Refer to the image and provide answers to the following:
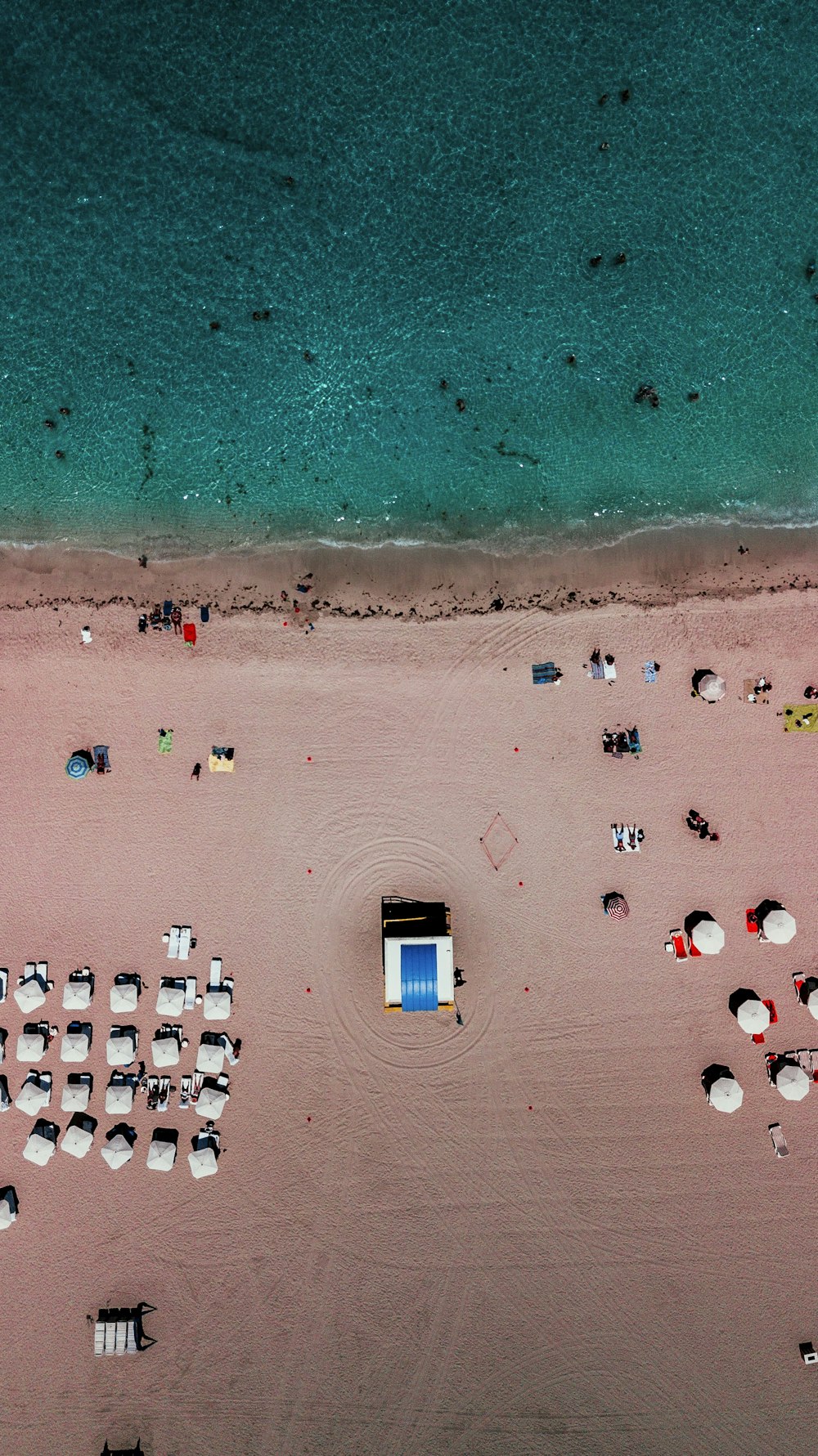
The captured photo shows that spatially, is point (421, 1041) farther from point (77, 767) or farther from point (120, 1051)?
point (77, 767)

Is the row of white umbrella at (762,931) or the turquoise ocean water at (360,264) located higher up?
the turquoise ocean water at (360,264)

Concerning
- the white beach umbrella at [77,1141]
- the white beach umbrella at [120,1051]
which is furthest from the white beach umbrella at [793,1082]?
the white beach umbrella at [77,1141]

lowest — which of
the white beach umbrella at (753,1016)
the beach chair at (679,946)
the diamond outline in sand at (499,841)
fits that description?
the white beach umbrella at (753,1016)

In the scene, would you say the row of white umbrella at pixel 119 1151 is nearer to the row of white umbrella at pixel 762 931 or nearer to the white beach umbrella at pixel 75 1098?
the white beach umbrella at pixel 75 1098

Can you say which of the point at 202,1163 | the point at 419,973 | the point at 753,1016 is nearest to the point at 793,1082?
the point at 753,1016

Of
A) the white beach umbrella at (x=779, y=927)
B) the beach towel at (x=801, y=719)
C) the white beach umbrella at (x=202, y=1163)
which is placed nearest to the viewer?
the white beach umbrella at (x=202, y=1163)

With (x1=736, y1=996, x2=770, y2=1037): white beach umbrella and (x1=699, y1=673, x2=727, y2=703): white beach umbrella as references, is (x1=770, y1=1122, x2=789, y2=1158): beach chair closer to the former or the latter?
(x1=736, y1=996, x2=770, y2=1037): white beach umbrella

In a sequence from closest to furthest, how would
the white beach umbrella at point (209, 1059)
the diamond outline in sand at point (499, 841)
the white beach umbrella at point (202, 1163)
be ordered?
the white beach umbrella at point (202, 1163), the white beach umbrella at point (209, 1059), the diamond outline in sand at point (499, 841)

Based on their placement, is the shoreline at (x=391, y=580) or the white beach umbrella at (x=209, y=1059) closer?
the white beach umbrella at (x=209, y=1059)
